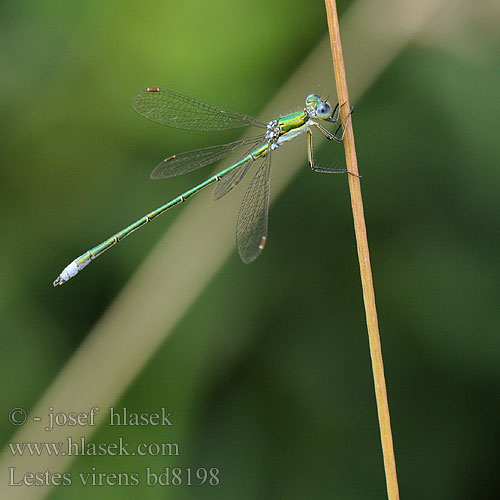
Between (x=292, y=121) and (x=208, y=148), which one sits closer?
(x=292, y=121)

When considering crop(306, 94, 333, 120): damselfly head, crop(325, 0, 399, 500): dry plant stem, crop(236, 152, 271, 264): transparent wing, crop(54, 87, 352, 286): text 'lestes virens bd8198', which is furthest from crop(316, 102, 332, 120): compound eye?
crop(325, 0, 399, 500): dry plant stem

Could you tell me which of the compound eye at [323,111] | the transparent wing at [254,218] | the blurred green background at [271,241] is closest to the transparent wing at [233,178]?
the transparent wing at [254,218]

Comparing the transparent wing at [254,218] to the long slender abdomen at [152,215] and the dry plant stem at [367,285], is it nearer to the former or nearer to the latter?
the long slender abdomen at [152,215]

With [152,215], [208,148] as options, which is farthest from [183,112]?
[152,215]

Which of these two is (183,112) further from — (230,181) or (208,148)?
(230,181)

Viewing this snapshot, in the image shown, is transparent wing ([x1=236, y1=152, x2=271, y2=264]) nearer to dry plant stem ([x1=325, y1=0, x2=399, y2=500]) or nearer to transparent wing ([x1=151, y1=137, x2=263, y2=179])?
transparent wing ([x1=151, y1=137, x2=263, y2=179])

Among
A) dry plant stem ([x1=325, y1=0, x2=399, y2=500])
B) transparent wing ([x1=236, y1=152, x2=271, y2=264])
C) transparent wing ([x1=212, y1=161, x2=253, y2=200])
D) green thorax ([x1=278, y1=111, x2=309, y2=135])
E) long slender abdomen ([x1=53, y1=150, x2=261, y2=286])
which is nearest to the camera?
dry plant stem ([x1=325, y1=0, x2=399, y2=500])

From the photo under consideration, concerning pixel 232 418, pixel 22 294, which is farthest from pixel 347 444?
pixel 22 294
